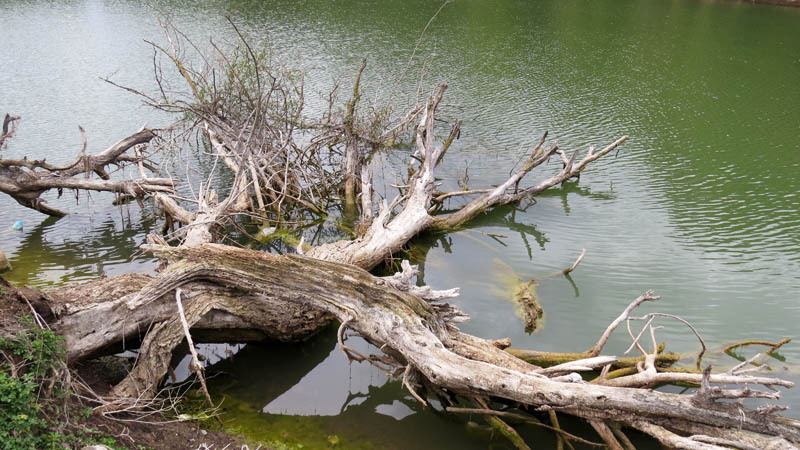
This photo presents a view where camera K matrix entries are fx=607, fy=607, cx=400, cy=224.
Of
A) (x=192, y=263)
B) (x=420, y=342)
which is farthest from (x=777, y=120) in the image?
(x=192, y=263)

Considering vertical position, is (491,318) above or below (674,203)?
below

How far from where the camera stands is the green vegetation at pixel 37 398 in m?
4.27

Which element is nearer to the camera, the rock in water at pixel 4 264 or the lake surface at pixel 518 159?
the lake surface at pixel 518 159

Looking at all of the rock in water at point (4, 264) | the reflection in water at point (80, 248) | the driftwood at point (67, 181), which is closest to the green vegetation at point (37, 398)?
the reflection in water at point (80, 248)

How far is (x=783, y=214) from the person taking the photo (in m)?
10.5

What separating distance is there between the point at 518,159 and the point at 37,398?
1005 cm

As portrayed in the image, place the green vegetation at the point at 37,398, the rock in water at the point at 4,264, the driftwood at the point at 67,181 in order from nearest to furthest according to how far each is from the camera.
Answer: the green vegetation at the point at 37,398 → the rock in water at the point at 4,264 → the driftwood at the point at 67,181

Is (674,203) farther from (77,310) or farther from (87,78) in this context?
(87,78)

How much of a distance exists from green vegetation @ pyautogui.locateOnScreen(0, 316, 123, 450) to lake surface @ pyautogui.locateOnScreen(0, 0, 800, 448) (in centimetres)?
157

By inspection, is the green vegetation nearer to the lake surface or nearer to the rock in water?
the lake surface

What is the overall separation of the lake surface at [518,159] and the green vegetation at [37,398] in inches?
61.7

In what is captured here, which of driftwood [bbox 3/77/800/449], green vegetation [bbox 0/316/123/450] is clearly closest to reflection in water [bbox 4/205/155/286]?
driftwood [bbox 3/77/800/449]

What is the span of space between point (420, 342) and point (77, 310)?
10.3ft

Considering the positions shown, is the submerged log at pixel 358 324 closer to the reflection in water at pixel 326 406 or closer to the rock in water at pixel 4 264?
the reflection in water at pixel 326 406
